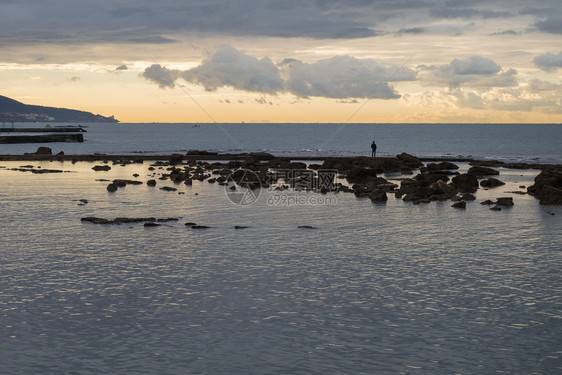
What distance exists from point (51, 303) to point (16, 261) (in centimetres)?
755

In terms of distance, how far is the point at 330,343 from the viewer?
16.8 meters

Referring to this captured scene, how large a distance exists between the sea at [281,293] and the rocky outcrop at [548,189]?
6.59 metres

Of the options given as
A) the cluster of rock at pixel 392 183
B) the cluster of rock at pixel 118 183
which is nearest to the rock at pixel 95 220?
the cluster of rock at pixel 118 183

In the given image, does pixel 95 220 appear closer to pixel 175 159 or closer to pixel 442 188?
pixel 442 188

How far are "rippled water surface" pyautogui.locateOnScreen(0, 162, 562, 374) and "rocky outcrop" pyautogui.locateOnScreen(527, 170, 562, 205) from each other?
316 inches

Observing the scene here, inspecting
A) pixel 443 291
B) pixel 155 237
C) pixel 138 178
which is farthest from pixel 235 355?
pixel 138 178

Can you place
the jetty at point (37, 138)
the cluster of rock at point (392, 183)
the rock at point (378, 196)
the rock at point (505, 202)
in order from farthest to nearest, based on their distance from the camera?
1. the jetty at point (37, 138)
2. the cluster of rock at point (392, 183)
3. the rock at point (378, 196)
4. the rock at point (505, 202)

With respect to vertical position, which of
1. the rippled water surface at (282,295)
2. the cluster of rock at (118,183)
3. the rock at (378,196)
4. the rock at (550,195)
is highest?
the rock at (550,195)

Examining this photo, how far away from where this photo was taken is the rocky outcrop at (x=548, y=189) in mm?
47656

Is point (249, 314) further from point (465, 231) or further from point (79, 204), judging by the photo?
point (79, 204)

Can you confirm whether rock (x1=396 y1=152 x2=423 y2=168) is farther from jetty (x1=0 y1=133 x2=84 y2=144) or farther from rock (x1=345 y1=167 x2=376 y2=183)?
jetty (x1=0 y1=133 x2=84 y2=144)

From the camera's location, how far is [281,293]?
71.7 feet

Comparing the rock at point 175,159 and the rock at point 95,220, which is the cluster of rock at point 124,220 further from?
the rock at point 175,159

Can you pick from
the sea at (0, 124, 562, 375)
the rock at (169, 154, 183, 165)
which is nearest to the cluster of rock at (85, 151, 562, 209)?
the rock at (169, 154, 183, 165)
